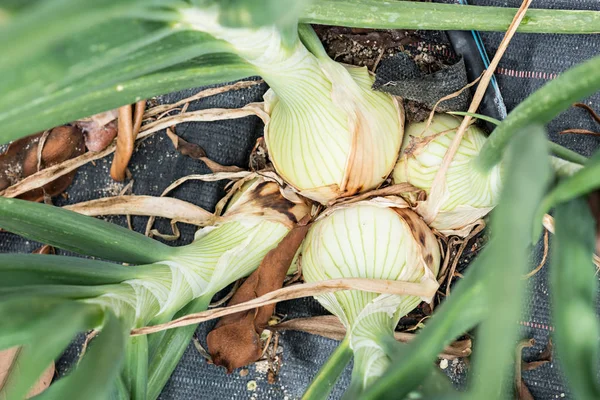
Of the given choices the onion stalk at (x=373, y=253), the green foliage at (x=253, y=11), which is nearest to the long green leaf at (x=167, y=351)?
the onion stalk at (x=373, y=253)

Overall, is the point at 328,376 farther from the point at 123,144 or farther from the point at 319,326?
the point at 123,144

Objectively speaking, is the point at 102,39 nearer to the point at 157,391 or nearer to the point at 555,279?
the point at 555,279

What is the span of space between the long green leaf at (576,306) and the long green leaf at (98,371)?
0.27 metres

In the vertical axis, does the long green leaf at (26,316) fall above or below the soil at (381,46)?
below

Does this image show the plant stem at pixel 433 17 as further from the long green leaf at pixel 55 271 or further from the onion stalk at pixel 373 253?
the long green leaf at pixel 55 271

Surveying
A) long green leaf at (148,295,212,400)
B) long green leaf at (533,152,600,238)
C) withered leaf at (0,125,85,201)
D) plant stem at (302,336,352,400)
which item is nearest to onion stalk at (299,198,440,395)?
plant stem at (302,336,352,400)

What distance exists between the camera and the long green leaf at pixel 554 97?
38 cm

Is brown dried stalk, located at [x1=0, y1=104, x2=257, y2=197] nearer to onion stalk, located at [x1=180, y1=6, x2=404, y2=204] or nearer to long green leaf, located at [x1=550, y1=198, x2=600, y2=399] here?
onion stalk, located at [x1=180, y1=6, x2=404, y2=204]

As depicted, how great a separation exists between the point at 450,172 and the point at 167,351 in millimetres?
409

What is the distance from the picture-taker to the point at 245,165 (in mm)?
841

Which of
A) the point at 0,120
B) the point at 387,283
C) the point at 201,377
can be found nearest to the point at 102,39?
the point at 0,120

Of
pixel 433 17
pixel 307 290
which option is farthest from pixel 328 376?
pixel 433 17

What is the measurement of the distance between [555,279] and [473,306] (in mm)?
76

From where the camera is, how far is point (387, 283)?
614 mm
